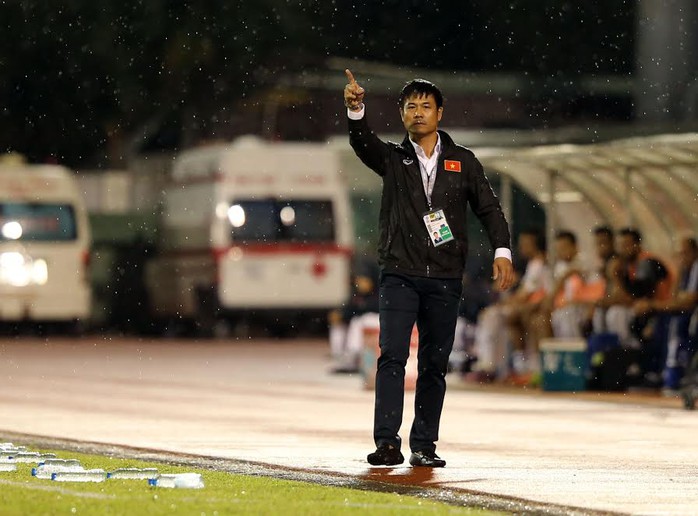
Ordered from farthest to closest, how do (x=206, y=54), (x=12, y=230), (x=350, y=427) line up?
(x=206, y=54)
(x=12, y=230)
(x=350, y=427)

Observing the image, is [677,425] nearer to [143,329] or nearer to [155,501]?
[155,501]

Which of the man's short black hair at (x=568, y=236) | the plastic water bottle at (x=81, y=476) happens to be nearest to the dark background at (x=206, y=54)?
the man's short black hair at (x=568, y=236)

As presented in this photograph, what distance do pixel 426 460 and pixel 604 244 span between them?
8848 millimetres

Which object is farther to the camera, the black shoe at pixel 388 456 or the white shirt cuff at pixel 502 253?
the black shoe at pixel 388 456

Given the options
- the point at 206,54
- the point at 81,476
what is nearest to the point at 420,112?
the point at 81,476

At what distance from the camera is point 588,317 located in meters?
20.8

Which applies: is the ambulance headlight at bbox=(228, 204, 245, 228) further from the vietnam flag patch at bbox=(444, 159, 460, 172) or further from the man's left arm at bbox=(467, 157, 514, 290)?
the vietnam flag patch at bbox=(444, 159, 460, 172)

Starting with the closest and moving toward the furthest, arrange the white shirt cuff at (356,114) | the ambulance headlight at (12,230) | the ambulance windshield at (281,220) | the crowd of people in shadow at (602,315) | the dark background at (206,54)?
the white shirt cuff at (356,114) < the crowd of people in shadow at (602,315) < the ambulance windshield at (281,220) < the ambulance headlight at (12,230) < the dark background at (206,54)

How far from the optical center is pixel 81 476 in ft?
36.8

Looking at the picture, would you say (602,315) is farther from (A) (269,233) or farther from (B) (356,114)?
(A) (269,233)

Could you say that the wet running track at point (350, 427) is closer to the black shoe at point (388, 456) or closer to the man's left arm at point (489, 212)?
the black shoe at point (388, 456)

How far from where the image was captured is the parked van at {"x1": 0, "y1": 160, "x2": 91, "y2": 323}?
3638 centimetres

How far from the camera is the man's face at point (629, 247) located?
20.3 meters

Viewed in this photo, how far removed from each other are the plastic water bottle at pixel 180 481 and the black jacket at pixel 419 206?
5.90 feet
